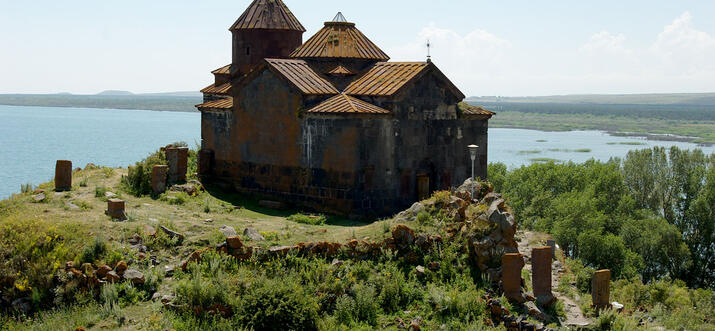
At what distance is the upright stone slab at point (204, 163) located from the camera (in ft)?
70.8

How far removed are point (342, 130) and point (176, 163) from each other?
4.76 meters

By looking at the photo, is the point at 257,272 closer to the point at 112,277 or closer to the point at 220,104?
the point at 112,277

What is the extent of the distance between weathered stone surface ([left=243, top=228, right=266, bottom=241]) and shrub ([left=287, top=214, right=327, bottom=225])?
3044 millimetres

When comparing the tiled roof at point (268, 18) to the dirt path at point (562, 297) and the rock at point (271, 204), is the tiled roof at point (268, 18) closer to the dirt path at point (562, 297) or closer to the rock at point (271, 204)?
the rock at point (271, 204)

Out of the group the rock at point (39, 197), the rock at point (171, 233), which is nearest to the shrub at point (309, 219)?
the rock at point (171, 233)

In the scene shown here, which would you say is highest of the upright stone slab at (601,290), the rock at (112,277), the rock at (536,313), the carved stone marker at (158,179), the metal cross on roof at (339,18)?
the metal cross on roof at (339,18)

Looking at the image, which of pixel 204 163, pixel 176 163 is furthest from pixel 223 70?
pixel 176 163

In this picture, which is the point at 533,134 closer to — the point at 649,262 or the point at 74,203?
the point at 649,262

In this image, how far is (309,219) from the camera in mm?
18156

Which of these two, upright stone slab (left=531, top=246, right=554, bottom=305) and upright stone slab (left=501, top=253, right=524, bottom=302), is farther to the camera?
upright stone slab (left=531, top=246, right=554, bottom=305)

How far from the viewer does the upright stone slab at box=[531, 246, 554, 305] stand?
13.6 metres

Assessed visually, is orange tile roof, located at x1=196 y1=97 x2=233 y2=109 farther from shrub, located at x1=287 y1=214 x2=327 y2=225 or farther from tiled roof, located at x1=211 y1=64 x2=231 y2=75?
shrub, located at x1=287 y1=214 x2=327 y2=225

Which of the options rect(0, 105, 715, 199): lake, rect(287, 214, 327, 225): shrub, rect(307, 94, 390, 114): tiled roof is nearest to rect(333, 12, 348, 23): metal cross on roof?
rect(307, 94, 390, 114): tiled roof

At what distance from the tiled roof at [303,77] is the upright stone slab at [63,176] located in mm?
5351
